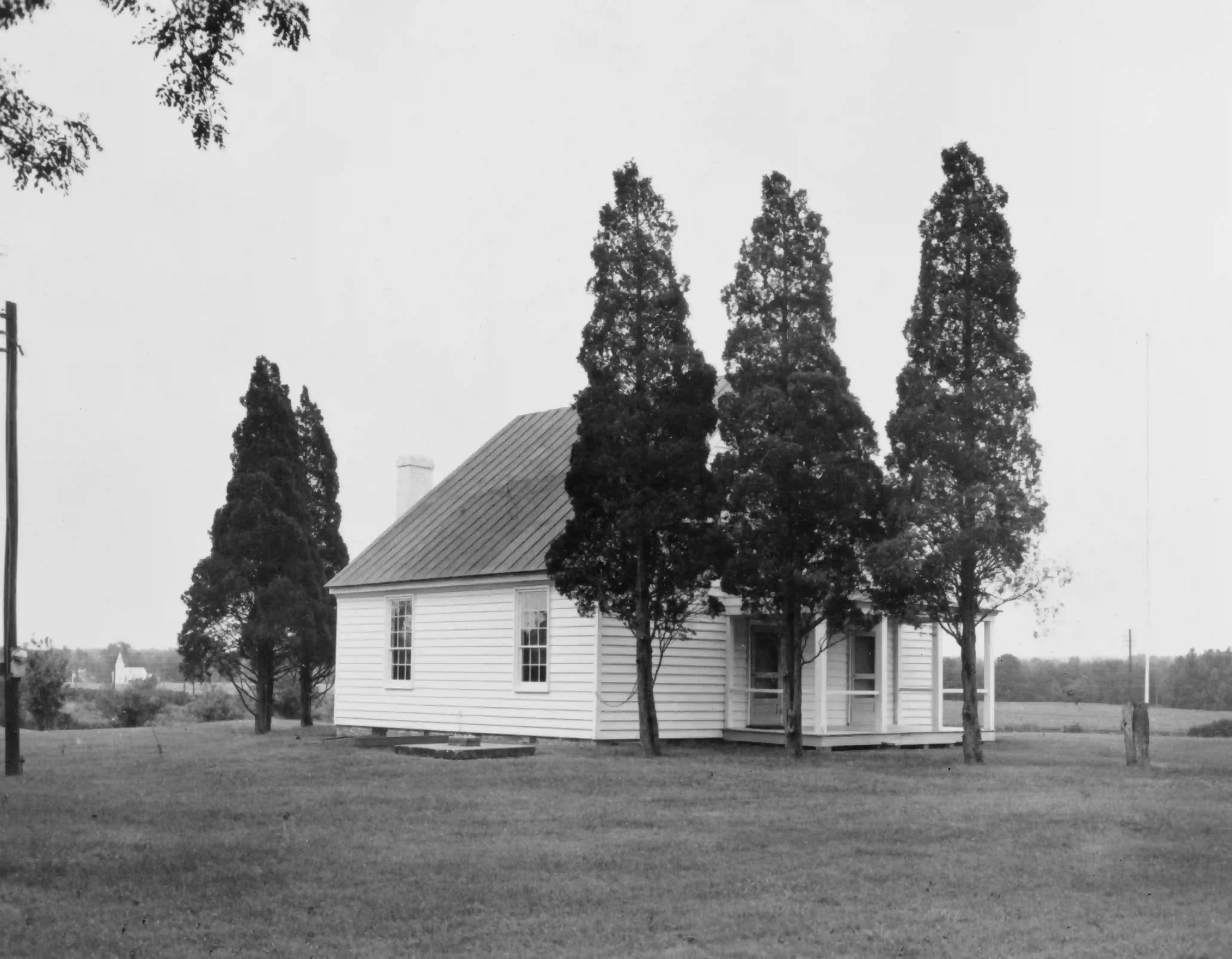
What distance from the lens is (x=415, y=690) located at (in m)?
28.4

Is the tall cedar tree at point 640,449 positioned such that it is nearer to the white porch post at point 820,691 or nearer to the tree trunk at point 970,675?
the white porch post at point 820,691

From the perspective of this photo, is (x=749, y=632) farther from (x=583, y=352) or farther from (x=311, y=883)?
(x=311, y=883)

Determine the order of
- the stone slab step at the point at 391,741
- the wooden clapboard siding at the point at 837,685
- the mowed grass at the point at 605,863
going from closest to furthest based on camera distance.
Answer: the mowed grass at the point at 605,863, the stone slab step at the point at 391,741, the wooden clapboard siding at the point at 837,685

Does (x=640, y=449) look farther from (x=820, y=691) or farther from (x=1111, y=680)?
(x=1111, y=680)

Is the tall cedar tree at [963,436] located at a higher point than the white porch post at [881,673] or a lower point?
higher

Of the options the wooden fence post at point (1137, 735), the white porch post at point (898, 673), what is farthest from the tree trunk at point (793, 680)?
the wooden fence post at point (1137, 735)

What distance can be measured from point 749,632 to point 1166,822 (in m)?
12.8

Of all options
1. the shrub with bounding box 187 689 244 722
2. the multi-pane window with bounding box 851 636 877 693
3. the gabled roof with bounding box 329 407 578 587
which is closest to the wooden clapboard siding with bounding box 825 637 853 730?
the multi-pane window with bounding box 851 636 877 693

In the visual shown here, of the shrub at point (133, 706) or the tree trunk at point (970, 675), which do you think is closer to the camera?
the tree trunk at point (970, 675)

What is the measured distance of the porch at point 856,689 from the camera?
25812mm

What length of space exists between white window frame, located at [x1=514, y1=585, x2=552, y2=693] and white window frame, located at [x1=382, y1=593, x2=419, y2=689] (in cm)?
349

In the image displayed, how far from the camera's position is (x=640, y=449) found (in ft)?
71.4

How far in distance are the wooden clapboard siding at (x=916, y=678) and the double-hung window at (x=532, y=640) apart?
7.45 meters

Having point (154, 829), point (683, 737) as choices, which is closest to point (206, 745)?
point (683, 737)
